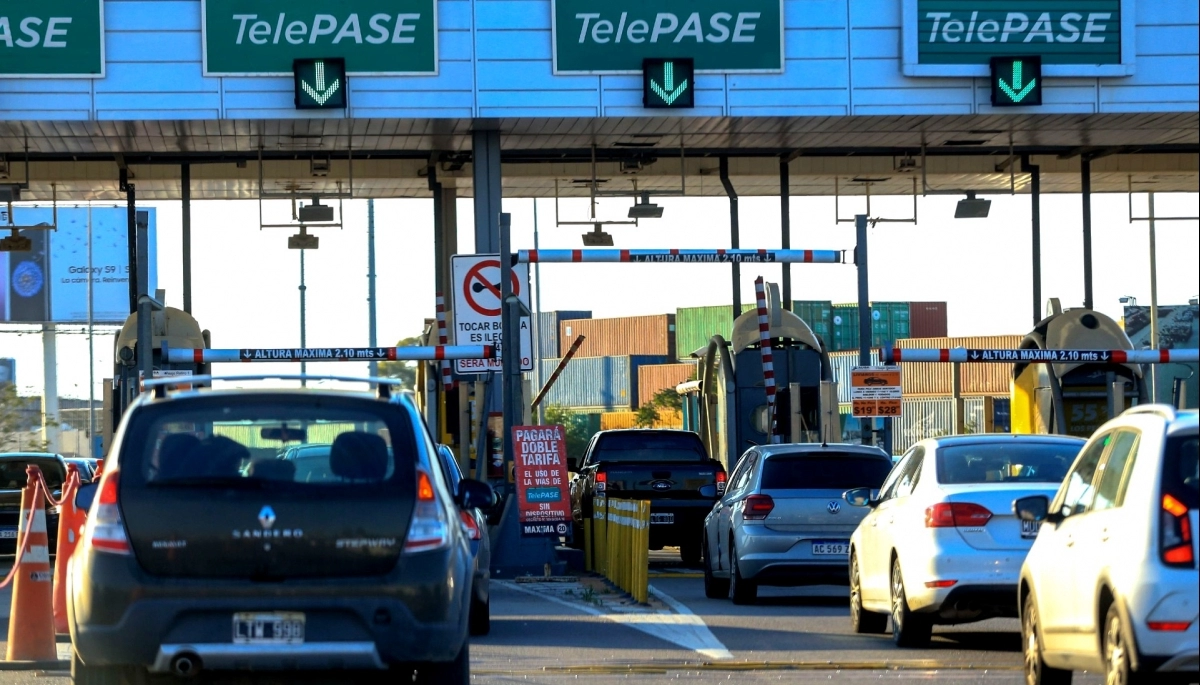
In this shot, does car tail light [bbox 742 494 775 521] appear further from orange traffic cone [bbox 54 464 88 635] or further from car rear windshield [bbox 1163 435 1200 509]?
car rear windshield [bbox 1163 435 1200 509]

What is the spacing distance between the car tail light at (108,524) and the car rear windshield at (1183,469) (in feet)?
14.4

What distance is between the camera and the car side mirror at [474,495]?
10.0 m

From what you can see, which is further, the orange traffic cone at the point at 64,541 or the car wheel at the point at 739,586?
the car wheel at the point at 739,586

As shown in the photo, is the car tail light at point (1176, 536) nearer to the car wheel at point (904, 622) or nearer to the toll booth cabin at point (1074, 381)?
the car wheel at point (904, 622)

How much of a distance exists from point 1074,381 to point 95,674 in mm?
20849

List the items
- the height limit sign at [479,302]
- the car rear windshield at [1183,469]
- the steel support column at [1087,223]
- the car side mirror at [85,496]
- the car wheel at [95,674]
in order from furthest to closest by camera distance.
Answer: the steel support column at [1087,223] → the height limit sign at [479,302] → the car side mirror at [85,496] → the car wheel at [95,674] → the car rear windshield at [1183,469]

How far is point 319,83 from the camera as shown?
22.9 m

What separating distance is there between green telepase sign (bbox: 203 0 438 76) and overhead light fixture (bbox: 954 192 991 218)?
394 inches

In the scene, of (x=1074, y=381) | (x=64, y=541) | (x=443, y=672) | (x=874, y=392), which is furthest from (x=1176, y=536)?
(x=1074, y=381)

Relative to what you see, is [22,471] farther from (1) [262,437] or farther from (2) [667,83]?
(1) [262,437]

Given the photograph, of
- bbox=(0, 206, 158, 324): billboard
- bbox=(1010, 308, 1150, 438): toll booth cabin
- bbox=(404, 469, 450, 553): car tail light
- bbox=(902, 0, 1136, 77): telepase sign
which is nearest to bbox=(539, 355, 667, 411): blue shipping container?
bbox=(0, 206, 158, 324): billboard

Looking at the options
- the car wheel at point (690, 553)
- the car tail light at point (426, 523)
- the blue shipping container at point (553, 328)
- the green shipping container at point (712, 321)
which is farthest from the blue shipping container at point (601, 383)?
the car tail light at point (426, 523)

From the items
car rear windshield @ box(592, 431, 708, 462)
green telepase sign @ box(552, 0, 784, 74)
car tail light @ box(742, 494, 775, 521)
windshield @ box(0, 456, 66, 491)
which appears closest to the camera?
car tail light @ box(742, 494, 775, 521)

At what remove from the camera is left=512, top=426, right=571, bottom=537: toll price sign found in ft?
67.7
